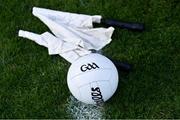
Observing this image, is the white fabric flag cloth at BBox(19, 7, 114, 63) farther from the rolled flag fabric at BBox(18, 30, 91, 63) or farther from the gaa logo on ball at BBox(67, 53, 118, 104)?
the gaa logo on ball at BBox(67, 53, 118, 104)

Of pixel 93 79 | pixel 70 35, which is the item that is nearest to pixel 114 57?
pixel 70 35

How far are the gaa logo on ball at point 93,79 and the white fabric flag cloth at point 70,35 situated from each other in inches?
27.9

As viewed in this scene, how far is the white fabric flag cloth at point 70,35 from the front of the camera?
6.02m

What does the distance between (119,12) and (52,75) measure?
1.32 meters

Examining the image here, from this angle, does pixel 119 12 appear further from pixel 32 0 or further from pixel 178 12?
pixel 32 0

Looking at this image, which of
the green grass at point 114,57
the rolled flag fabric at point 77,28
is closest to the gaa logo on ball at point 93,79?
the green grass at point 114,57

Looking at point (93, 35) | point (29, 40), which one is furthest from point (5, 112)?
point (93, 35)

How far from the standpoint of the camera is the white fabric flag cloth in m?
6.02

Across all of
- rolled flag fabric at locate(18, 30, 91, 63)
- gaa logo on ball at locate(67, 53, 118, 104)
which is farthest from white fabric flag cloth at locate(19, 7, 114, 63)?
gaa logo on ball at locate(67, 53, 118, 104)

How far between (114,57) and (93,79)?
3.07 ft

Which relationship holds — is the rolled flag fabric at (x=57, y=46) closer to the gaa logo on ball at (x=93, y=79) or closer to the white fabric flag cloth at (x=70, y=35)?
the white fabric flag cloth at (x=70, y=35)

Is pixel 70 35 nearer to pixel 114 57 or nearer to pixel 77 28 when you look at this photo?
pixel 77 28

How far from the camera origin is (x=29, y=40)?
6.27m

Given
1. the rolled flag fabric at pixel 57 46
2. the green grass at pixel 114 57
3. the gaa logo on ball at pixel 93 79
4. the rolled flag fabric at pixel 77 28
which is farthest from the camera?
the rolled flag fabric at pixel 77 28
